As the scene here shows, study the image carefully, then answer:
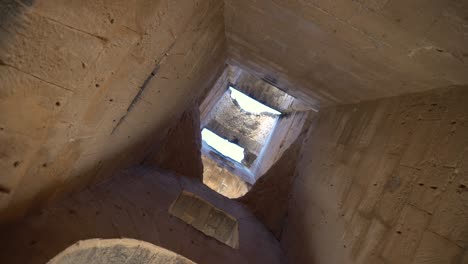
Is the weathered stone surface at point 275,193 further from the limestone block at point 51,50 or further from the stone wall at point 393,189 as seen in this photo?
the limestone block at point 51,50

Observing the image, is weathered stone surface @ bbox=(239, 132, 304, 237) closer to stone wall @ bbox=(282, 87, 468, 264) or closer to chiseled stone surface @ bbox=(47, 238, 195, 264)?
stone wall @ bbox=(282, 87, 468, 264)

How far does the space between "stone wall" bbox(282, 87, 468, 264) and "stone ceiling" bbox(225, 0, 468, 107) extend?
26cm

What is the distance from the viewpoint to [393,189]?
302cm

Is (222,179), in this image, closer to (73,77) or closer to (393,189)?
(393,189)

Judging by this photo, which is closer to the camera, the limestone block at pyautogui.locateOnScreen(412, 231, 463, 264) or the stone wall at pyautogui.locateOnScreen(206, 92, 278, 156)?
the limestone block at pyautogui.locateOnScreen(412, 231, 463, 264)

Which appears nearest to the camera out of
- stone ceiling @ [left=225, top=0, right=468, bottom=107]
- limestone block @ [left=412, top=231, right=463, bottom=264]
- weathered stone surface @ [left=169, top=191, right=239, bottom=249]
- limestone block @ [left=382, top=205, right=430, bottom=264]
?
stone ceiling @ [left=225, top=0, right=468, bottom=107]

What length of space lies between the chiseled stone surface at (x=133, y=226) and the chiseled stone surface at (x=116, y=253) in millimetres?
47

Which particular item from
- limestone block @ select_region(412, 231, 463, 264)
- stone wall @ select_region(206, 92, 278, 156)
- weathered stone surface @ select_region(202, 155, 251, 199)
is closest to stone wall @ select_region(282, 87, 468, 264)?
limestone block @ select_region(412, 231, 463, 264)

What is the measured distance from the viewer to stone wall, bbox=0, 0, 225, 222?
68.6 inches

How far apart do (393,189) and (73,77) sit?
2720mm

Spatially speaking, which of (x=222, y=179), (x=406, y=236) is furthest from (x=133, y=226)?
(x=222, y=179)

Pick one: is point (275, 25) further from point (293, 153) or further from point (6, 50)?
point (293, 153)

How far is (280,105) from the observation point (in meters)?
11.0

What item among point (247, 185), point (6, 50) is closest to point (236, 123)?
point (247, 185)
